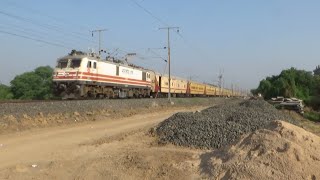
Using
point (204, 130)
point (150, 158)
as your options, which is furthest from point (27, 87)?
point (150, 158)

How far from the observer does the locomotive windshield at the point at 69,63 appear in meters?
32.0

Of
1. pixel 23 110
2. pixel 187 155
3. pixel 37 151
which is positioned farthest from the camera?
pixel 23 110

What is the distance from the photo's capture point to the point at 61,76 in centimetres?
3180

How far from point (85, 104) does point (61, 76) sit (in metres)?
8.60

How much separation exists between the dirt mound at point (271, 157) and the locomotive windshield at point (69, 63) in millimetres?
24565

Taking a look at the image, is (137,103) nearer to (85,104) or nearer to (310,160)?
(85,104)

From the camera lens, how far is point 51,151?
1283 cm

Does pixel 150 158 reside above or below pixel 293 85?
below

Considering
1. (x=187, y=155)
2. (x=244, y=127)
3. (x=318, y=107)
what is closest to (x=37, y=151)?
(x=187, y=155)

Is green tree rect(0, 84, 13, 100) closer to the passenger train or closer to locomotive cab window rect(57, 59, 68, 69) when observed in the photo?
the passenger train

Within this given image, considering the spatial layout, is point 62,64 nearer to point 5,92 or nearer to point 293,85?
point 293,85

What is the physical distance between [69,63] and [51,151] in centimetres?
2021

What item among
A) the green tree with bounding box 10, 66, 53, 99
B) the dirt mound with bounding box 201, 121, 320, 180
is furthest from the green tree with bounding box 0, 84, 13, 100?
the dirt mound with bounding box 201, 121, 320, 180

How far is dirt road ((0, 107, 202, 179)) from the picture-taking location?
10.0 meters
